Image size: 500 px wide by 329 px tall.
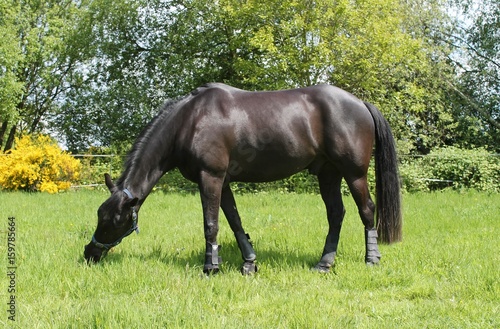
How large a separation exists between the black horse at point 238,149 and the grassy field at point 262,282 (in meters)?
0.38

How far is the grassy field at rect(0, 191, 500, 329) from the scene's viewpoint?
3.34m

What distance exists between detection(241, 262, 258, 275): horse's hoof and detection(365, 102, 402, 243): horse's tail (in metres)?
1.48

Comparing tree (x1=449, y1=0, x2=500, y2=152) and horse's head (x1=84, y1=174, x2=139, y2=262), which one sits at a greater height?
tree (x1=449, y1=0, x2=500, y2=152)

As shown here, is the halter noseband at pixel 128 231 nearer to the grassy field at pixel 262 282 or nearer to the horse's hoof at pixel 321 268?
the grassy field at pixel 262 282

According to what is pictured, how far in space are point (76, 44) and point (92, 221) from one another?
20.8 metres

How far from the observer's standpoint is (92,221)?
26.9 feet

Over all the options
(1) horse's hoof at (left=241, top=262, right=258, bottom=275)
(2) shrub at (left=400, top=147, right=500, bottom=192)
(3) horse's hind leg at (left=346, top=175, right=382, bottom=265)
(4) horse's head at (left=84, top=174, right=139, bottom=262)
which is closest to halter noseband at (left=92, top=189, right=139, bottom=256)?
(4) horse's head at (left=84, top=174, right=139, bottom=262)

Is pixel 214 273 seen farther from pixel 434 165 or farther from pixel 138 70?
pixel 138 70

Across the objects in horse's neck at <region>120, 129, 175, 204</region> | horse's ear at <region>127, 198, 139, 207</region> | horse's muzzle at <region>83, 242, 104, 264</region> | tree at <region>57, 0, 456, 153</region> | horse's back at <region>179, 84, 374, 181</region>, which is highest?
tree at <region>57, 0, 456, 153</region>

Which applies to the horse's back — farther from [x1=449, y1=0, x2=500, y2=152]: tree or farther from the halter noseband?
[x1=449, y1=0, x2=500, y2=152]: tree

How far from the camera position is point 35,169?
609 inches

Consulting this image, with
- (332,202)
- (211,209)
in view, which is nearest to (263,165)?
(211,209)

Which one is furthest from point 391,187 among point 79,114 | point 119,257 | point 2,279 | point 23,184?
point 79,114

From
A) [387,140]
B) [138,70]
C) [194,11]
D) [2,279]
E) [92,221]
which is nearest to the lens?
[2,279]
